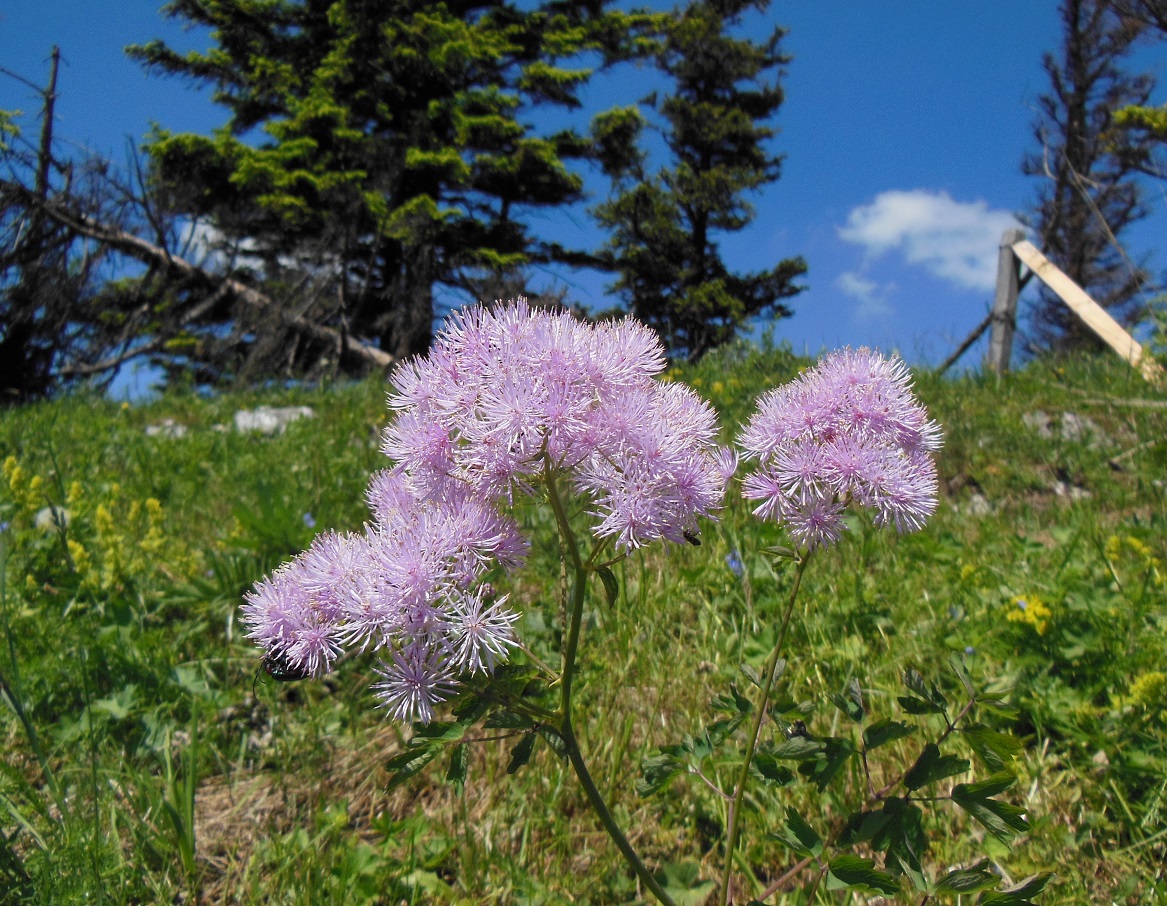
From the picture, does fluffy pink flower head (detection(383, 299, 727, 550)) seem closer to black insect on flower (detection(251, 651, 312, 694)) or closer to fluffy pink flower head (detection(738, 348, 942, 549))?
fluffy pink flower head (detection(738, 348, 942, 549))

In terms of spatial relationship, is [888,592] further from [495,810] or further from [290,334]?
[290,334]

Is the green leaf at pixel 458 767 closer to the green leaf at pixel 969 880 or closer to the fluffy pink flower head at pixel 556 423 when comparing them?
the fluffy pink flower head at pixel 556 423

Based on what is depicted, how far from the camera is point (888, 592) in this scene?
2629 millimetres

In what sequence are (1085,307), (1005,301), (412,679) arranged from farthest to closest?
(1005,301), (1085,307), (412,679)

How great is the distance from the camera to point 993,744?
3.52 feet

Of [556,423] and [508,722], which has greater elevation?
[556,423]

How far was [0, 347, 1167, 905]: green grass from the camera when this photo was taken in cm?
170

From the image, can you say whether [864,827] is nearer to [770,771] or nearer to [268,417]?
[770,771]

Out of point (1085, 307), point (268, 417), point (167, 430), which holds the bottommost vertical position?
point (167, 430)

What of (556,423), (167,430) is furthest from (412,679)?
(167,430)

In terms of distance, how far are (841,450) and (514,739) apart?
149 centimetres

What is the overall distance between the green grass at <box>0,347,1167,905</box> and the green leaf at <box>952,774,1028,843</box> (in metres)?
0.21

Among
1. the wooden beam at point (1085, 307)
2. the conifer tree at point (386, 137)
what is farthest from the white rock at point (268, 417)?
the conifer tree at point (386, 137)

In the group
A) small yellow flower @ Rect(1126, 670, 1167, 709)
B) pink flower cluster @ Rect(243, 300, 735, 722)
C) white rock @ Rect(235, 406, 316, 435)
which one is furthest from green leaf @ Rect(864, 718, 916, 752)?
white rock @ Rect(235, 406, 316, 435)
